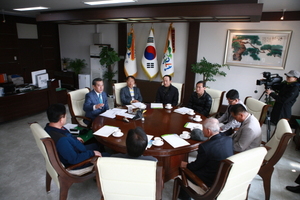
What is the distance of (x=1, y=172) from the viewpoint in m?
2.78

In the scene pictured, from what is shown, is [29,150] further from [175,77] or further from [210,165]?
[175,77]

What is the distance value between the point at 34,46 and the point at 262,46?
7590mm

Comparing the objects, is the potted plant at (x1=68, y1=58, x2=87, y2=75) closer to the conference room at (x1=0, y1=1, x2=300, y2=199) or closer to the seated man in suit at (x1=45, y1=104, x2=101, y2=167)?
→ the conference room at (x1=0, y1=1, x2=300, y2=199)

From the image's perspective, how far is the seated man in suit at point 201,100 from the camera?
3487 mm


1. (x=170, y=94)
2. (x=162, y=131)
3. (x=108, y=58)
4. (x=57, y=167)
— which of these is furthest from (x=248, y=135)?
(x=108, y=58)

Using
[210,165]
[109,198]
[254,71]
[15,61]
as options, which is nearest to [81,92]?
[109,198]

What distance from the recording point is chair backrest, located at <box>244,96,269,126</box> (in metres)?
3.05

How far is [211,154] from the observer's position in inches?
69.9

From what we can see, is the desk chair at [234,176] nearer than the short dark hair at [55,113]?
Yes

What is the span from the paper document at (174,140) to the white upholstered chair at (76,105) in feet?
5.34

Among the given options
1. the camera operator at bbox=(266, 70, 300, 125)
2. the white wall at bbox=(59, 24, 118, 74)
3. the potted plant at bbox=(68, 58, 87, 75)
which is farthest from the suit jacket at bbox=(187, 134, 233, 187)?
the potted plant at bbox=(68, 58, 87, 75)

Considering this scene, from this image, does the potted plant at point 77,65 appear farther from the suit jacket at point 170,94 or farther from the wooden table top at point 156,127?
the wooden table top at point 156,127

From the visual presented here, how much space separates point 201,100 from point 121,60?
3.76 m

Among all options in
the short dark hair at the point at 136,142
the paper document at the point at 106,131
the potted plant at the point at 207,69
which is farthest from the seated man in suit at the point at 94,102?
the potted plant at the point at 207,69
